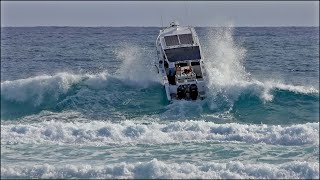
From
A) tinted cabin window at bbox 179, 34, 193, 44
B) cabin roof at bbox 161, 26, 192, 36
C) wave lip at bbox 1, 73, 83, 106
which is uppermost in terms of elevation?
cabin roof at bbox 161, 26, 192, 36

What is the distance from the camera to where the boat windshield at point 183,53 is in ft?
112

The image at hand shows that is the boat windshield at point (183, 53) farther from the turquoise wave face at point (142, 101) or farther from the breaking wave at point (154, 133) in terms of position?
the breaking wave at point (154, 133)

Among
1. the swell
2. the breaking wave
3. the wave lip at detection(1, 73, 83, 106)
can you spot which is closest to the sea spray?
the swell

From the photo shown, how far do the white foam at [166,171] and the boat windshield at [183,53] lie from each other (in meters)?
14.4

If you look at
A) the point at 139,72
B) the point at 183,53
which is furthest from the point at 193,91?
the point at 139,72

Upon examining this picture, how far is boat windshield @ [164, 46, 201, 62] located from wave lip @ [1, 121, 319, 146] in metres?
8.71

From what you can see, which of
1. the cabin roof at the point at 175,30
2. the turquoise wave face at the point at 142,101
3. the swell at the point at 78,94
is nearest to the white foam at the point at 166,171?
the turquoise wave face at the point at 142,101

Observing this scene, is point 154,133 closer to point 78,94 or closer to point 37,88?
point 78,94

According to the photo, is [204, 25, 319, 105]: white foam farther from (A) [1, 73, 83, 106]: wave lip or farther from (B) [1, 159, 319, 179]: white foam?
(B) [1, 159, 319, 179]: white foam

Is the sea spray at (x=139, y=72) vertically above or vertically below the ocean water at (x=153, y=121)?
above

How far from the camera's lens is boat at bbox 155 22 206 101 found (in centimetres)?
3128

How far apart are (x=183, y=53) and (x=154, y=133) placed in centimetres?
1051

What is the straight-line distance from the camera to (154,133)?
24.9 metres

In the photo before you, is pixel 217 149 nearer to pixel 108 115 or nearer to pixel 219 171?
pixel 219 171
